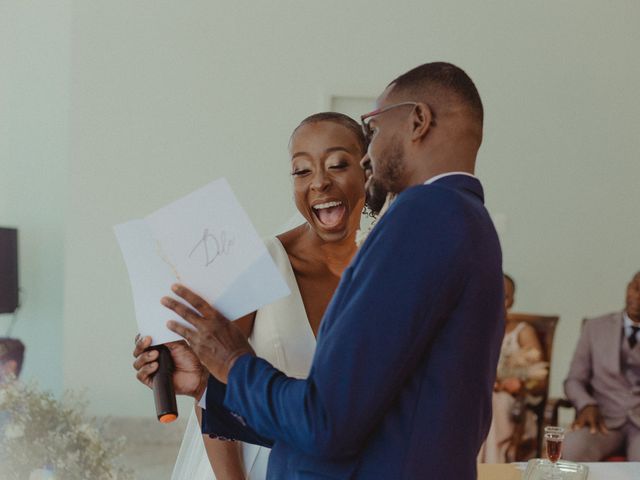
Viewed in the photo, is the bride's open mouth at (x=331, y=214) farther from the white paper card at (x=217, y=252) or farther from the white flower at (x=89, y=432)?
the white flower at (x=89, y=432)

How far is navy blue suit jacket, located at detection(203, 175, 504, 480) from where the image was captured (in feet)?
3.76

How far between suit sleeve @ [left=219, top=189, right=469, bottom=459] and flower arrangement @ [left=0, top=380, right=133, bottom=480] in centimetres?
140

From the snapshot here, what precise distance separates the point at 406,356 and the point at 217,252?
0.39 metres

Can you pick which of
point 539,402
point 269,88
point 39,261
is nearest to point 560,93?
point 269,88

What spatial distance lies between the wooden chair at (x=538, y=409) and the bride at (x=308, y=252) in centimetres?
335

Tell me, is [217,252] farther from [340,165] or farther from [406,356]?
[340,165]

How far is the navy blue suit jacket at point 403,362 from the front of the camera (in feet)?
3.76

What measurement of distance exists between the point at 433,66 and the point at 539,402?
4101 mm

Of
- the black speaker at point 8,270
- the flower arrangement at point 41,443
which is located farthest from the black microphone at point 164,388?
the black speaker at point 8,270

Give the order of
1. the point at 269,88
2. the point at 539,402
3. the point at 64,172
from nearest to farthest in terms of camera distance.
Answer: the point at 539,402, the point at 269,88, the point at 64,172

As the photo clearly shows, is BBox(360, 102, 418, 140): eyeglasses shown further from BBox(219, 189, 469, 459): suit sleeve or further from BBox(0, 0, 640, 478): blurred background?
BBox(0, 0, 640, 478): blurred background

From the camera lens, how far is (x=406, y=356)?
116 cm

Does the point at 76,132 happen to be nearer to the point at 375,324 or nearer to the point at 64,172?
the point at 64,172

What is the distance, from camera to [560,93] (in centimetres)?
668
